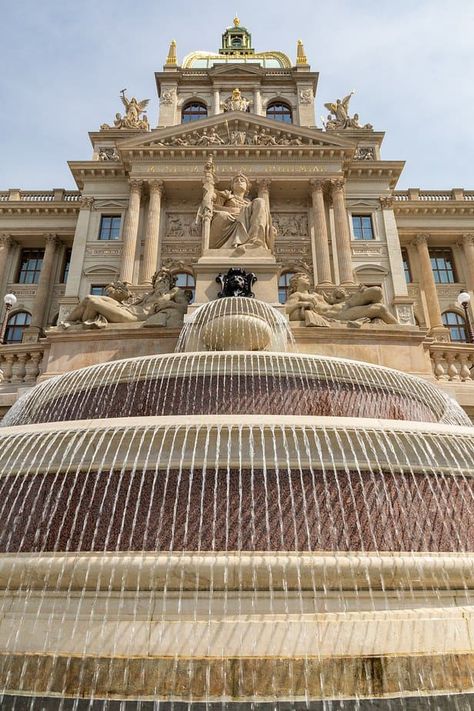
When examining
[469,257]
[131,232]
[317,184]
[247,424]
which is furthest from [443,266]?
[247,424]

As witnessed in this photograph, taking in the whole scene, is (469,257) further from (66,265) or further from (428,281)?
(66,265)

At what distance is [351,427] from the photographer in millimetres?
4492

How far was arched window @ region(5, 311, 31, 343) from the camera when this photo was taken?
121 feet

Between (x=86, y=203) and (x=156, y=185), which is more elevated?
(x=156, y=185)

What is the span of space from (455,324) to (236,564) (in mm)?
37393

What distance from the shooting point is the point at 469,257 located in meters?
38.5

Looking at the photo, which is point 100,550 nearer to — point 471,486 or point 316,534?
point 316,534

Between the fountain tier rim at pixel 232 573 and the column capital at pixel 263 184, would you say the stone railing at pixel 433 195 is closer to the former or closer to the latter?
the column capital at pixel 263 184

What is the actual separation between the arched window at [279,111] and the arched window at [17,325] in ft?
84.1

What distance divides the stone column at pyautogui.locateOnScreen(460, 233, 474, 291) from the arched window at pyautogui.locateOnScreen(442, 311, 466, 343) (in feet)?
6.96

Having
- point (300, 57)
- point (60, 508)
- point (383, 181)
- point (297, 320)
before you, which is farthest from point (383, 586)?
point (300, 57)

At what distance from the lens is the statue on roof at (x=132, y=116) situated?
42656mm

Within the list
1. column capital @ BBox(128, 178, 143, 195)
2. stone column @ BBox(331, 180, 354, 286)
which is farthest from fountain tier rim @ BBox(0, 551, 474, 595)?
column capital @ BBox(128, 178, 143, 195)

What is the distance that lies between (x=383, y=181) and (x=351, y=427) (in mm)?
37233
